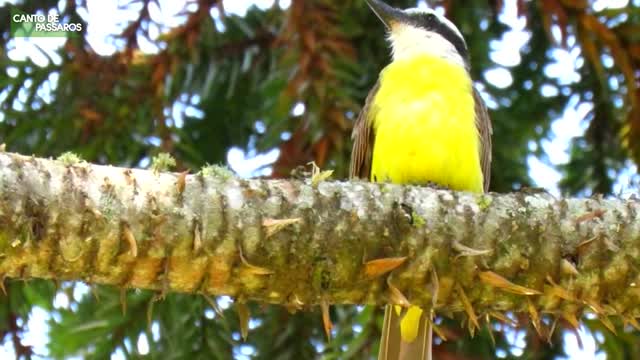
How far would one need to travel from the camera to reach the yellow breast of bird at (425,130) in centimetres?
345

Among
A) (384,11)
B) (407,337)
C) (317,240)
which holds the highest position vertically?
(384,11)

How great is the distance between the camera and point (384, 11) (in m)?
3.68

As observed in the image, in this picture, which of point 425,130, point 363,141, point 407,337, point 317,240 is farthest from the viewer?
point 363,141

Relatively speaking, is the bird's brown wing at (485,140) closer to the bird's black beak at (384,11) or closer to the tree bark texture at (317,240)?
the bird's black beak at (384,11)

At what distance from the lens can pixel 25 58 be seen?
3.55 m

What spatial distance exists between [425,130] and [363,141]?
22 centimetres

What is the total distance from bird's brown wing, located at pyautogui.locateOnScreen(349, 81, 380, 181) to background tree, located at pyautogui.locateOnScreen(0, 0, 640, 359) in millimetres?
73

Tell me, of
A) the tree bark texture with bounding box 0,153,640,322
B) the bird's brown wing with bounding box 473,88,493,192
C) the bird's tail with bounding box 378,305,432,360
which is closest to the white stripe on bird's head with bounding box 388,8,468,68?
the bird's brown wing with bounding box 473,88,493,192

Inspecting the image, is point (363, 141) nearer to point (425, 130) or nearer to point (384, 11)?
point (425, 130)

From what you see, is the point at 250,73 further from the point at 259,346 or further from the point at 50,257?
the point at 50,257

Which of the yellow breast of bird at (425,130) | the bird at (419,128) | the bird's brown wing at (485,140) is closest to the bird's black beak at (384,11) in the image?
the bird at (419,128)

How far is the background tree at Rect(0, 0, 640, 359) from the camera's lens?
3111 millimetres

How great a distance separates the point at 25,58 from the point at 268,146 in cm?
86

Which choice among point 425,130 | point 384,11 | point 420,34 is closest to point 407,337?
point 425,130
